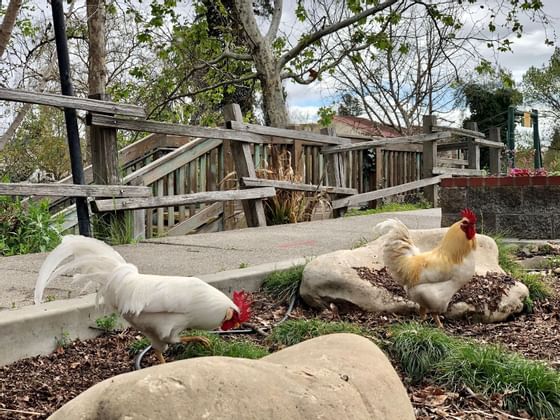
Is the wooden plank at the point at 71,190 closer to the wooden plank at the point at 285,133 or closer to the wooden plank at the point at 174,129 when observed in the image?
the wooden plank at the point at 174,129

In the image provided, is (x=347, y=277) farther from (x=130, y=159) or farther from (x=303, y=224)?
(x=130, y=159)

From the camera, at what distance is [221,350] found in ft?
10.4

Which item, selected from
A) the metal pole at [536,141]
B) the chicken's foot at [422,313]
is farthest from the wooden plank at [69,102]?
the metal pole at [536,141]

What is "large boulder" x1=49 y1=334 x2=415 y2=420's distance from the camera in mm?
1572

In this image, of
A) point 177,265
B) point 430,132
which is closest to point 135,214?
point 177,265

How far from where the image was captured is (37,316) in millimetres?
3285

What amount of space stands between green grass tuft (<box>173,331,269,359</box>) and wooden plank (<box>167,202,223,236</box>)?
629cm

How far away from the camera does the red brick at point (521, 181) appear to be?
7277 mm

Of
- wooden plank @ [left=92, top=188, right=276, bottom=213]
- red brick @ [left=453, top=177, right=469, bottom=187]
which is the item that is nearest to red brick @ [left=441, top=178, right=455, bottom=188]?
red brick @ [left=453, top=177, right=469, bottom=187]

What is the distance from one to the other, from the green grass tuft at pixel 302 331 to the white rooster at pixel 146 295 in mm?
555

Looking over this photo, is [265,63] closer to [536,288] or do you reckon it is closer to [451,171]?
[451,171]

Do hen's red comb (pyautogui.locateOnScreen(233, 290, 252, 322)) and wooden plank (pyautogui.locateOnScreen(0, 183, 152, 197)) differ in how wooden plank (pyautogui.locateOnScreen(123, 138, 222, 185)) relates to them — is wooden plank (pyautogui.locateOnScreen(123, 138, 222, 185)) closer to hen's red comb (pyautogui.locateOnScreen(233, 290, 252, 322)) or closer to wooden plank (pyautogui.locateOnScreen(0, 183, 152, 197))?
wooden plank (pyautogui.locateOnScreen(0, 183, 152, 197))

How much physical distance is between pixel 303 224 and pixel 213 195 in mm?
1623

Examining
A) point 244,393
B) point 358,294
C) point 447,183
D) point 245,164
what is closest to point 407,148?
point 245,164
